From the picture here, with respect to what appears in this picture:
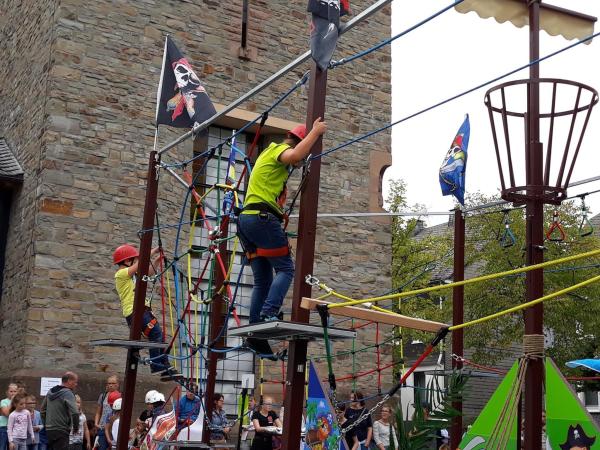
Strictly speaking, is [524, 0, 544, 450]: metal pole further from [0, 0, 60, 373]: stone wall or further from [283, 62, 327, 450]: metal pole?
[0, 0, 60, 373]: stone wall

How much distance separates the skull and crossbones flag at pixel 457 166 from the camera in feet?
36.5

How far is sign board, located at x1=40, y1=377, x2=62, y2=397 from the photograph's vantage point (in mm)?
13721

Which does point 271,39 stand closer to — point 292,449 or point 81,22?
point 81,22

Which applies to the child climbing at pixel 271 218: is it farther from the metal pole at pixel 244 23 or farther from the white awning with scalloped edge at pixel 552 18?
the metal pole at pixel 244 23

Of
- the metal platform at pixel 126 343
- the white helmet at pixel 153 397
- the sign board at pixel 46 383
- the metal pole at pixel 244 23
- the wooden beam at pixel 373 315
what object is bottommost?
the white helmet at pixel 153 397

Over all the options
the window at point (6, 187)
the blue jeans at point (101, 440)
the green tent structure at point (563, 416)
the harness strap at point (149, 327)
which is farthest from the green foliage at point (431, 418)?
the window at point (6, 187)

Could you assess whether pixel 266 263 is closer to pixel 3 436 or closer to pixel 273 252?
pixel 273 252

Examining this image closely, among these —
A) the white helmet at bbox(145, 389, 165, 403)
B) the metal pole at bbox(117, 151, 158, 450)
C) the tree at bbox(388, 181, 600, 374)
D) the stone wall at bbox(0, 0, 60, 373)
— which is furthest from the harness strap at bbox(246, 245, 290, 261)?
the tree at bbox(388, 181, 600, 374)

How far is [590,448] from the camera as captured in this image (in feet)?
20.7

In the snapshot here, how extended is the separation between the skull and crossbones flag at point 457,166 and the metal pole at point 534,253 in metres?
3.86

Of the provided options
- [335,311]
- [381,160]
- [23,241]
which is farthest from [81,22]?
[335,311]

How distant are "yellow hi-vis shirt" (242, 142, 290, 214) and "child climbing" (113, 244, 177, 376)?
3301mm

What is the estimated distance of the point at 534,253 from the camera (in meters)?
6.88

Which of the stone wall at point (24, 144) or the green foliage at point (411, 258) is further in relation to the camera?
the green foliage at point (411, 258)
